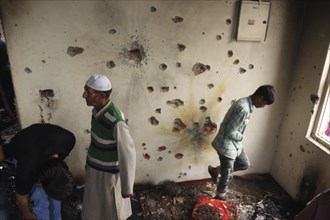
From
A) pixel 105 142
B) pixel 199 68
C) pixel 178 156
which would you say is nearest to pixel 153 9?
pixel 199 68

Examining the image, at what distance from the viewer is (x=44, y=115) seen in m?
2.65

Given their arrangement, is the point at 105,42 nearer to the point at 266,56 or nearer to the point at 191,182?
the point at 266,56

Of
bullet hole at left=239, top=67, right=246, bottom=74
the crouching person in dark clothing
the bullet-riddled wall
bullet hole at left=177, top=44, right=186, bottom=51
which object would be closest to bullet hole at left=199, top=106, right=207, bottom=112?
the bullet-riddled wall

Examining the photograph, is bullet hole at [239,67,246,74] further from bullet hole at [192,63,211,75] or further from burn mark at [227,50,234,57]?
bullet hole at [192,63,211,75]

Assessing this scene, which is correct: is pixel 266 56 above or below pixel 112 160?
above

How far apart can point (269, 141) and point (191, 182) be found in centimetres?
111

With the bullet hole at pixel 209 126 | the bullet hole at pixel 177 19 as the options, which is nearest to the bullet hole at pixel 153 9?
the bullet hole at pixel 177 19

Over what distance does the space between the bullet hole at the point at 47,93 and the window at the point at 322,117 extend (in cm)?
264

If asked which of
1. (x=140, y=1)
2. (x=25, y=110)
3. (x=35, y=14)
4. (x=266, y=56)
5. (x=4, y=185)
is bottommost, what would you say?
(x=4, y=185)

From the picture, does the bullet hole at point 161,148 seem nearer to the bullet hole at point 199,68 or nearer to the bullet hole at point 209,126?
the bullet hole at point 209,126

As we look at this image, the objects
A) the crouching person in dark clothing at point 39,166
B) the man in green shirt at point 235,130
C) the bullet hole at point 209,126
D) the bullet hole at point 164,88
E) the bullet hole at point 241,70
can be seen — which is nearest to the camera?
the crouching person in dark clothing at point 39,166

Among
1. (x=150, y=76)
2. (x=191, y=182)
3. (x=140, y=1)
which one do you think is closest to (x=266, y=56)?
(x=150, y=76)

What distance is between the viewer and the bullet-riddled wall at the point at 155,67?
243 centimetres

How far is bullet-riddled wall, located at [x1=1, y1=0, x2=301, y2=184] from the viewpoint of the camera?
7.96 ft
